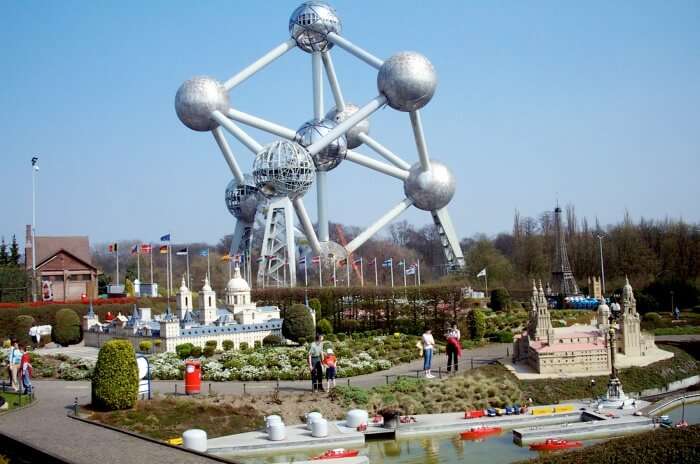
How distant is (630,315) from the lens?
29.7 metres

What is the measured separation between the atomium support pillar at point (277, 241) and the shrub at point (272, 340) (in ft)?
57.7

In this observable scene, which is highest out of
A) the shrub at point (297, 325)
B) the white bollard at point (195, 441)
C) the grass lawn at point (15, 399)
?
the shrub at point (297, 325)

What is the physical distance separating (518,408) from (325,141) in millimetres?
36329

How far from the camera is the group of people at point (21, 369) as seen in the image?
22641 mm

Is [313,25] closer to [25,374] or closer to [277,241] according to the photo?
[277,241]

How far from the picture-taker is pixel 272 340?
117 ft

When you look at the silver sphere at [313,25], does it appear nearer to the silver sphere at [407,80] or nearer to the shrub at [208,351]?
the silver sphere at [407,80]

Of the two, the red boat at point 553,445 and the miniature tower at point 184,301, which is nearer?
the red boat at point 553,445

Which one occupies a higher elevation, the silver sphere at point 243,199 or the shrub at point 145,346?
the silver sphere at point 243,199

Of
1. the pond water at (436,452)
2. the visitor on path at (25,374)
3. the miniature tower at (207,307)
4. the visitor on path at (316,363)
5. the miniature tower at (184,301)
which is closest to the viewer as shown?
the pond water at (436,452)

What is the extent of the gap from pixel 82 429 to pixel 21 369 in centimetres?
602

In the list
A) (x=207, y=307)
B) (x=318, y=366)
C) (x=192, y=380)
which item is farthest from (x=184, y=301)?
(x=318, y=366)

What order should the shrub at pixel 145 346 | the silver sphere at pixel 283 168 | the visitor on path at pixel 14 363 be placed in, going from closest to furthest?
the visitor on path at pixel 14 363 < the shrub at pixel 145 346 < the silver sphere at pixel 283 168

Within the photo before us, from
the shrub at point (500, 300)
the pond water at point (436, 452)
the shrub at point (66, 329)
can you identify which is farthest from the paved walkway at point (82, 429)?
the shrub at point (500, 300)
